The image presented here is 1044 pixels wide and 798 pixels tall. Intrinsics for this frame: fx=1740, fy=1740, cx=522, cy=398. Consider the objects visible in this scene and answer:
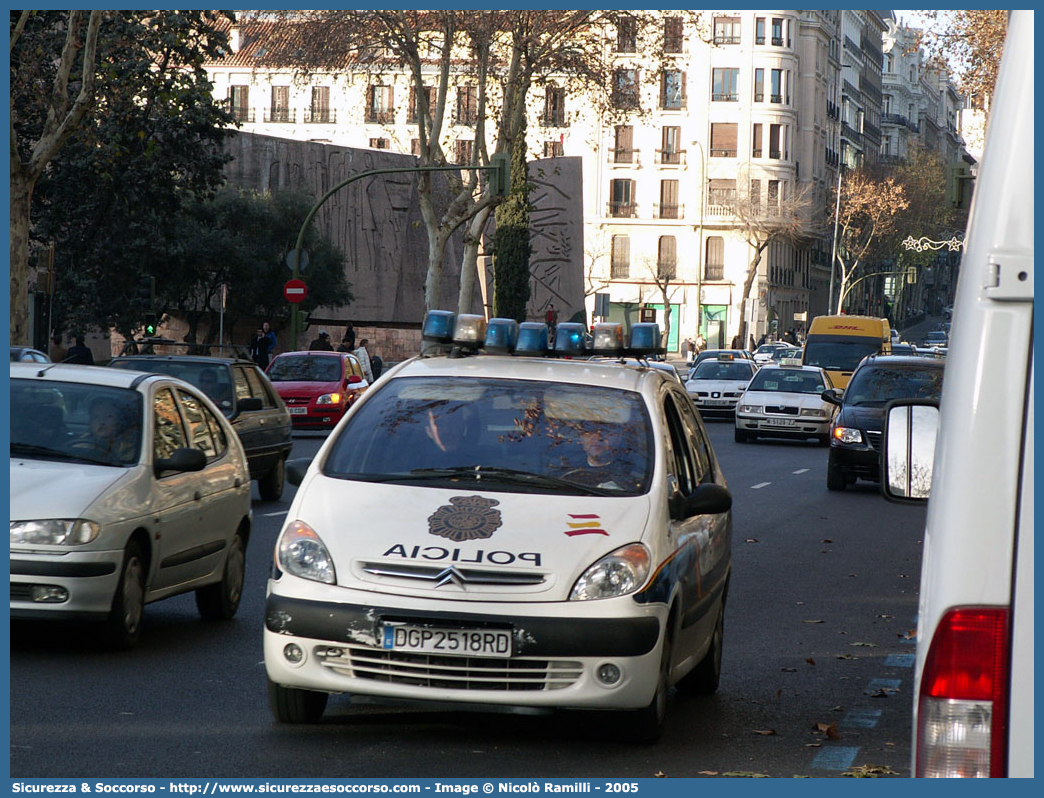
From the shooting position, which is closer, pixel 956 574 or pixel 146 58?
pixel 956 574

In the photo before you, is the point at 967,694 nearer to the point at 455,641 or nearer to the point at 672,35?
the point at 455,641

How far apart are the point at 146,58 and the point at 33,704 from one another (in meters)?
25.6

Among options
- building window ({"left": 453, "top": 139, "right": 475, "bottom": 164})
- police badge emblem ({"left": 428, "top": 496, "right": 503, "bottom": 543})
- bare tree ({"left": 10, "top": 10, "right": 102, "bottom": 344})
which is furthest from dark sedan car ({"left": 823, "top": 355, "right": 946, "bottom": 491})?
building window ({"left": 453, "top": 139, "right": 475, "bottom": 164})

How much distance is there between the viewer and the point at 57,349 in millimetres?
49938

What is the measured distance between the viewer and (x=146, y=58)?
31.4 metres

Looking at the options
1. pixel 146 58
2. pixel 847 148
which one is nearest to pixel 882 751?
pixel 146 58

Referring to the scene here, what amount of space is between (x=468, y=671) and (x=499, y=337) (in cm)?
279

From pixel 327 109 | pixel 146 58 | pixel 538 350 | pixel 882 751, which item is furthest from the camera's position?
pixel 327 109

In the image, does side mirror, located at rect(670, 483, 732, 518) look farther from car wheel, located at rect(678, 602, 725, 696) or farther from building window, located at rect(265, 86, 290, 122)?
building window, located at rect(265, 86, 290, 122)

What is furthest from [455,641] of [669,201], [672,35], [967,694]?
[669,201]

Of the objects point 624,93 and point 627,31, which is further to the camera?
point 624,93

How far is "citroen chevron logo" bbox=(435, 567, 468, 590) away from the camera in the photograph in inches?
255
